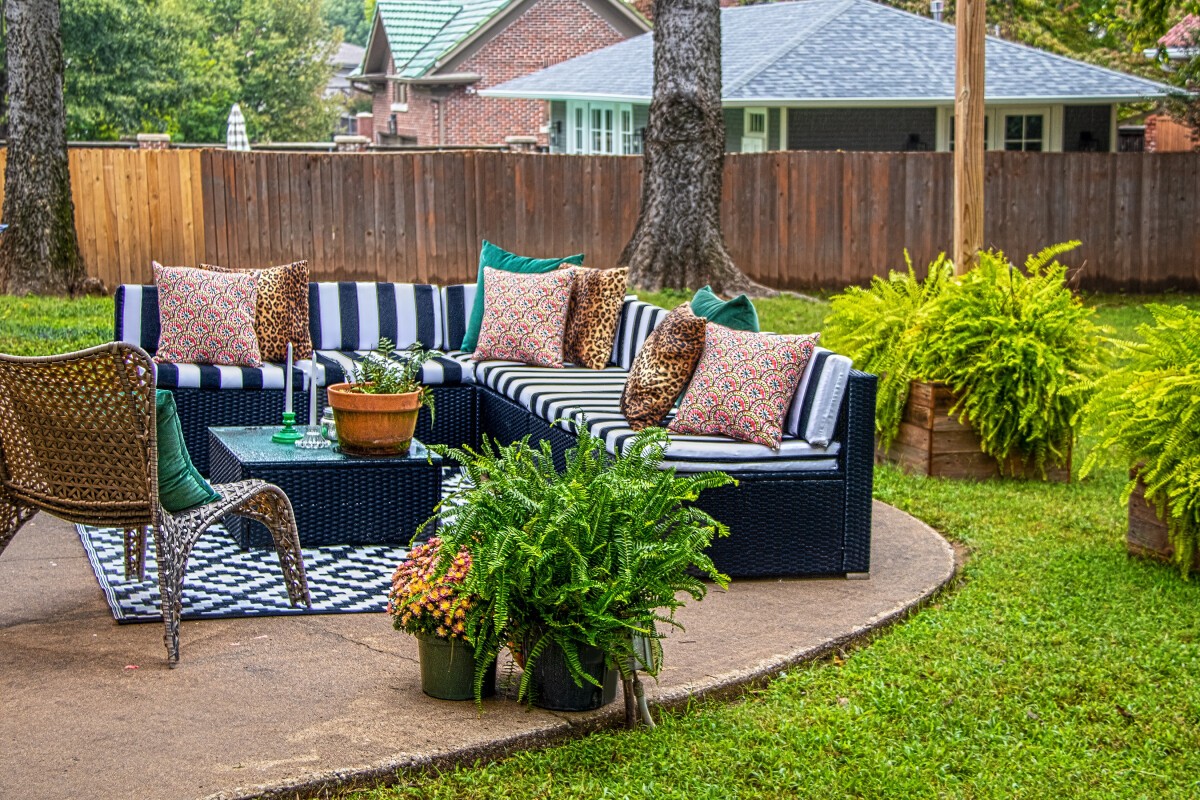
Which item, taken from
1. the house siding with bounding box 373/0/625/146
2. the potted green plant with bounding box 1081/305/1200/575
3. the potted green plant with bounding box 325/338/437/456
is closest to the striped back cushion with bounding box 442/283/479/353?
the potted green plant with bounding box 325/338/437/456

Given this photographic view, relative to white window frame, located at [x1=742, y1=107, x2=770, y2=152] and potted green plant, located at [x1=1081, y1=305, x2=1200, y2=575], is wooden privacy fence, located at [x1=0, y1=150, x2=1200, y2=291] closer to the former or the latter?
white window frame, located at [x1=742, y1=107, x2=770, y2=152]

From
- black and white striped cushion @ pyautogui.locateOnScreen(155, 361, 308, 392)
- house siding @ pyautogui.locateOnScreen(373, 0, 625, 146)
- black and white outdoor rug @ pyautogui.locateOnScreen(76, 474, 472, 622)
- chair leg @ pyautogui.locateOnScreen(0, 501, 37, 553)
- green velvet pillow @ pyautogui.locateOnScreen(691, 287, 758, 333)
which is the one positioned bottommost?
black and white outdoor rug @ pyautogui.locateOnScreen(76, 474, 472, 622)

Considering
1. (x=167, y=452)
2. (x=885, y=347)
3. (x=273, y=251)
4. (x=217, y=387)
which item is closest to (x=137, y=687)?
(x=167, y=452)

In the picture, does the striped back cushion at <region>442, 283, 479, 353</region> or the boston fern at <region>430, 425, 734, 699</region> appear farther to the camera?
the striped back cushion at <region>442, 283, 479, 353</region>

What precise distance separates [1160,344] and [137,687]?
4447mm

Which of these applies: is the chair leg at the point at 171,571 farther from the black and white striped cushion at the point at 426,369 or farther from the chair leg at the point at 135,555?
the black and white striped cushion at the point at 426,369

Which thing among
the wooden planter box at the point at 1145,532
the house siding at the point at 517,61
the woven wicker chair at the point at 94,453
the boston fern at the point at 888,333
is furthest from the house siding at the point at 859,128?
the woven wicker chair at the point at 94,453

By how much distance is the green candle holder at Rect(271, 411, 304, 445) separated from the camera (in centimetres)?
691

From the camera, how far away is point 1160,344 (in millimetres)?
6492

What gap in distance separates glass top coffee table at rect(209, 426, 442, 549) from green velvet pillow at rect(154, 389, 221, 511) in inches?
46.8

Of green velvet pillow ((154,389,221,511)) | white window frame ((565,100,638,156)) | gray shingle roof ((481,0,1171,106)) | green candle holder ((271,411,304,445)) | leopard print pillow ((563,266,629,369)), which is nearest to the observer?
green velvet pillow ((154,389,221,511))

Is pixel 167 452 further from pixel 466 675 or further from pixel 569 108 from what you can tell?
pixel 569 108

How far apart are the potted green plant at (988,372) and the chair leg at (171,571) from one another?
4553 mm

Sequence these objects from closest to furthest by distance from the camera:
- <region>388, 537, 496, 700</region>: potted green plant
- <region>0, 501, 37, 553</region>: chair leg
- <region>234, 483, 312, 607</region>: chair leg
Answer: <region>388, 537, 496, 700</region>: potted green plant, <region>0, 501, 37, 553</region>: chair leg, <region>234, 483, 312, 607</region>: chair leg
